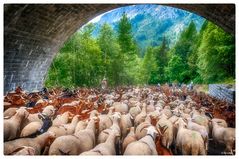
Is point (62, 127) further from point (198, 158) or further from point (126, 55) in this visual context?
point (126, 55)

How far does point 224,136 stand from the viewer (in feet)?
27.1

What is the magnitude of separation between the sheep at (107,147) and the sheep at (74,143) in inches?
17.0

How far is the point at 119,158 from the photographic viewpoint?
19.7 ft

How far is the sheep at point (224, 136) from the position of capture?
7908 mm

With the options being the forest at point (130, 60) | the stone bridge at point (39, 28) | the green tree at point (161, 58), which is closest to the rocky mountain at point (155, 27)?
the green tree at point (161, 58)

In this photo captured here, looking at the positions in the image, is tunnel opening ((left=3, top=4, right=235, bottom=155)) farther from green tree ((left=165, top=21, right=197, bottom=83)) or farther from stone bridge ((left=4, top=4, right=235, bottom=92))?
green tree ((left=165, top=21, right=197, bottom=83))

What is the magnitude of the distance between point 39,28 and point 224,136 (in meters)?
7.58

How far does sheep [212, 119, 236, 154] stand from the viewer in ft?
25.9

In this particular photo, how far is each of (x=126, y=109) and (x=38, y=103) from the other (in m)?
3.01

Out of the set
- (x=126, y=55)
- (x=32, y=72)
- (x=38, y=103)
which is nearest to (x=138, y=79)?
(x=126, y=55)

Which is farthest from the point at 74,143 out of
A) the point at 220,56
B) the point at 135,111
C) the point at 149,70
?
the point at 149,70

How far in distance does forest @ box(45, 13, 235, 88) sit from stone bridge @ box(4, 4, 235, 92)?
4855 millimetres

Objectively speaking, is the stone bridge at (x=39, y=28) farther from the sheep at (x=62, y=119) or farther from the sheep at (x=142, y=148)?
the sheep at (x=142, y=148)

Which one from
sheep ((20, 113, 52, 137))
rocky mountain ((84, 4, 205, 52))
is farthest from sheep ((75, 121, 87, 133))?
rocky mountain ((84, 4, 205, 52))
